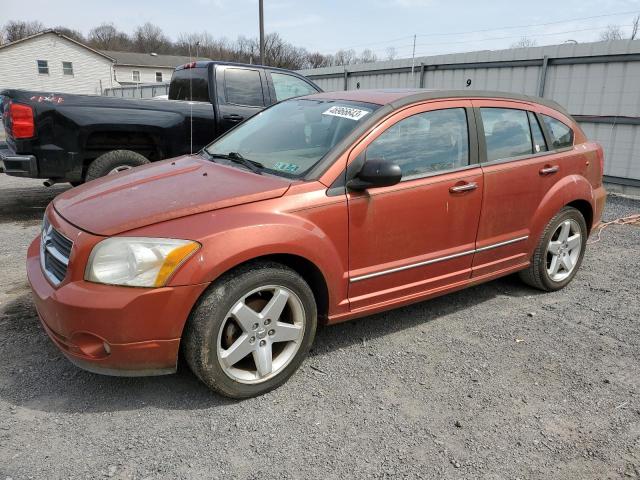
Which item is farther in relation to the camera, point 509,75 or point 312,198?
point 509,75

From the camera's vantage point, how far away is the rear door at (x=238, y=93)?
6.84 metres

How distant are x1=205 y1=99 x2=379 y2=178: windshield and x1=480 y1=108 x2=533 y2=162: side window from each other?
3.32 feet

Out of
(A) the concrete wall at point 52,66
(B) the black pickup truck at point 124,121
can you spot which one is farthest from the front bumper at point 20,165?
(A) the concrete wall at point 52,66

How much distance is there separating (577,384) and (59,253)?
9.99 ft

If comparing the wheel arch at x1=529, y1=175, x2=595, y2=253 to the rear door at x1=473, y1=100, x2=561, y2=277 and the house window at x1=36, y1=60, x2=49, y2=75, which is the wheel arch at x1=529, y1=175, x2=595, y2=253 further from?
the house window at x1=36, y1=60, x2=49, y2=75

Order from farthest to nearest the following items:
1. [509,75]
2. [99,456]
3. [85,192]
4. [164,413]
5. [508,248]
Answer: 1. [509,75]
2. [508,248]
3. [85,192]
4. [164,413]
5. [99,456]

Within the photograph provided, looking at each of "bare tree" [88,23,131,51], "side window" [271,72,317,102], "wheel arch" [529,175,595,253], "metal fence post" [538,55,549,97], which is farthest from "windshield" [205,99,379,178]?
"bare tree" [88,23,131,51]

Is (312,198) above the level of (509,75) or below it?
below

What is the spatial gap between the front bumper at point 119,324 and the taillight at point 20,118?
382 centimetres

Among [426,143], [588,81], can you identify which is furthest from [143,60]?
[426,143]

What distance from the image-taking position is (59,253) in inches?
107

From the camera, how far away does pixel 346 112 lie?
3.44 m

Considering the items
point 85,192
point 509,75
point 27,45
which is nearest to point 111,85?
point 27,45

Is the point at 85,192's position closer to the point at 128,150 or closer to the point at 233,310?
the point at 233,310
